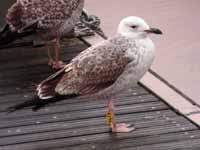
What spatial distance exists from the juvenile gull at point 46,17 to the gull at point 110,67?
5.04ft

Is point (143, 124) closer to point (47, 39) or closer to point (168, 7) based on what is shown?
point (47, 39)

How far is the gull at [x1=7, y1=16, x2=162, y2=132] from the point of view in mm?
6172

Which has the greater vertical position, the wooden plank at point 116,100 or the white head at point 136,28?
the white head at point 136,28

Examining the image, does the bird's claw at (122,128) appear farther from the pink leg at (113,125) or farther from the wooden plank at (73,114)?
the wooden plank at (73,114)

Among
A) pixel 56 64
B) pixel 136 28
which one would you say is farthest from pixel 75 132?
pixel 56 64

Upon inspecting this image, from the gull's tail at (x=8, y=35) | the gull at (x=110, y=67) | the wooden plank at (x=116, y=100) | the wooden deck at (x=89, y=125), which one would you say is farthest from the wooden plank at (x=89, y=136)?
the gull's tail at (x=8, y=35)

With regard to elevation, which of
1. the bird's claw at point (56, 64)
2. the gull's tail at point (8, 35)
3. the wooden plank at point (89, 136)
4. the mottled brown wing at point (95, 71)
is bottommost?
the wooden plank at point (89, 136)

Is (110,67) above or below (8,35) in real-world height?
above

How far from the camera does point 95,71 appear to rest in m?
6.25

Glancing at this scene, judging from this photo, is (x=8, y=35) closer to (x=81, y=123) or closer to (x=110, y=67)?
(x=81, y=123)

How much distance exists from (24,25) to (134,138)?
2.08 meters

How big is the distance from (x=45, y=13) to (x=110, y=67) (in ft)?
5.79

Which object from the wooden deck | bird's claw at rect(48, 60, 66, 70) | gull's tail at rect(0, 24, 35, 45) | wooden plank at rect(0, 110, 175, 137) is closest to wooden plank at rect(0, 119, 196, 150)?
the wooden deck

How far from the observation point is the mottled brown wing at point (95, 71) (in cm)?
620
